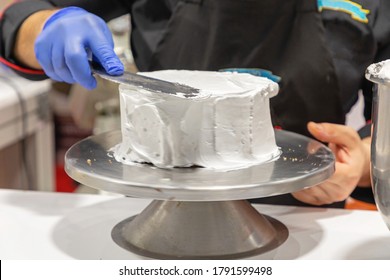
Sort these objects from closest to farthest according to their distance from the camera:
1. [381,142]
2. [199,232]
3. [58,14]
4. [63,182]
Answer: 1. [381,142]
2. [199,232]
3. [58,14]
4. [63,182]

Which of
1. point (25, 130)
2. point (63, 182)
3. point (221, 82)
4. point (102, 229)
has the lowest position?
point (63, 182)

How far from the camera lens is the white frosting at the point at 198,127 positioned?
2.73 ft

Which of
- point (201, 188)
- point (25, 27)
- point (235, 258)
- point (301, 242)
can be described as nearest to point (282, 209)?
point (301, 242)

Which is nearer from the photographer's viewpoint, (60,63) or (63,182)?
(60,63)

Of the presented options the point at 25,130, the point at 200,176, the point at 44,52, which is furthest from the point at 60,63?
the point at 25,130

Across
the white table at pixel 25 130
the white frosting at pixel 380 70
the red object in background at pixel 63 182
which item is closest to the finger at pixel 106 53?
the white frosting at pixel 380 70

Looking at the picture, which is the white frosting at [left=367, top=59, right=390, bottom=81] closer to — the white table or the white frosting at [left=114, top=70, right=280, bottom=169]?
the white frosting at [left=114, top=70, right=280, bottom=169]

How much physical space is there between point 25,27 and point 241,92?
0.50 m

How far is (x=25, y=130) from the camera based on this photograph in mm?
1751

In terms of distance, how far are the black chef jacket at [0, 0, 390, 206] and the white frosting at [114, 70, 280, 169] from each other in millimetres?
333

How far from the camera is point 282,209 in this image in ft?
3.49

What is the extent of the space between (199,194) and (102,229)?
279 millimetres

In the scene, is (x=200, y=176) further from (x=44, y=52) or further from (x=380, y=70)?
(x=44, y=52)

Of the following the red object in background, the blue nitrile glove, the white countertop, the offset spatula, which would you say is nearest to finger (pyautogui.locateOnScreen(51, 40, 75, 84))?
the blue nitrile glove
